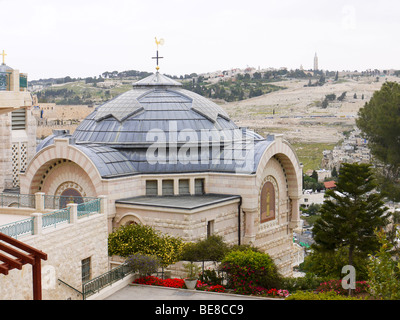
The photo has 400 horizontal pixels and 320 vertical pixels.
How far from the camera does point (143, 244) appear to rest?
23844mm

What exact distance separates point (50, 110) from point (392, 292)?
116 m

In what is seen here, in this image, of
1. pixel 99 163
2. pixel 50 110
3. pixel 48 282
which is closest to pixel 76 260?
pixel 48 282

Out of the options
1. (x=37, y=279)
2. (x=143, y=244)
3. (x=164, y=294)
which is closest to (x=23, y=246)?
(x=37, y=279)

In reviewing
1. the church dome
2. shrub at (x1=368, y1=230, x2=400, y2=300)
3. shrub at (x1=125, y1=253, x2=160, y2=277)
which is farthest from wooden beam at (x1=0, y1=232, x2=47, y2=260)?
the church dome

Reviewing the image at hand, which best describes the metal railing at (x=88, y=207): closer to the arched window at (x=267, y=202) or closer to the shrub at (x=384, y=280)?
the shrub at (x=384, y=280)

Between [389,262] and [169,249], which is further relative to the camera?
[169,249]

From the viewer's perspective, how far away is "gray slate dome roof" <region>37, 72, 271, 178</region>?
29109 mm

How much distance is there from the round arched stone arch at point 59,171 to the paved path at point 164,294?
22.3ft

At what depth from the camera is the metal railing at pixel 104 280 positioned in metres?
19.8

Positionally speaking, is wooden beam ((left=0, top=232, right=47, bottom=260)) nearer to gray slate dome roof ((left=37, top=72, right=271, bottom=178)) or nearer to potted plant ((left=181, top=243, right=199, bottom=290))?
potted plant ((left=181, top=243, right=199, bottom=290))

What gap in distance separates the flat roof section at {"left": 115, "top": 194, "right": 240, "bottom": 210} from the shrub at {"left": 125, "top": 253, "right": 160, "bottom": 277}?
378 centimetres

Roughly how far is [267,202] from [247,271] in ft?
30.9

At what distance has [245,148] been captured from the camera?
98.1 feet

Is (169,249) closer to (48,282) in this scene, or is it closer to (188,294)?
(188,294)
